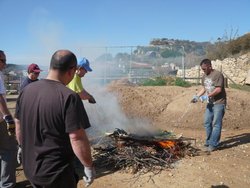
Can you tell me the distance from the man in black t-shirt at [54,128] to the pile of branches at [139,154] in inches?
113

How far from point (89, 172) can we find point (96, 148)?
134 inches

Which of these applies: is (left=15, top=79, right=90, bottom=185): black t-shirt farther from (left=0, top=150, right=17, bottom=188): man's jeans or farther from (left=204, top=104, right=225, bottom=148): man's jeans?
(left=204, top=104, right=225, bottom=148): man's jeans

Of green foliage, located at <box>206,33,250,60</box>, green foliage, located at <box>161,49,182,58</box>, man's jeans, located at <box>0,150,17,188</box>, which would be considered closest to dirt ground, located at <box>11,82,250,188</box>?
man's jeans, located at <box>0,150,17,188</box>

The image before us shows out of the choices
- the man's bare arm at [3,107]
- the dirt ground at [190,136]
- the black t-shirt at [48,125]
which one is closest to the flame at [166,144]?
the dirt ground at [190,136]

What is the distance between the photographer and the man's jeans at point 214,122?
6.70 m

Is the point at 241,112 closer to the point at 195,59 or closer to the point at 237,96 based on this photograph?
the point at 237,96

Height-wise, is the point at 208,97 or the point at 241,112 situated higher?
the point at 208,97

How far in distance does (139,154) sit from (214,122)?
6.64 feet

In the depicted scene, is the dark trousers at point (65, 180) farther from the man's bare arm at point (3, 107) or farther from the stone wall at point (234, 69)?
the stone wall at point (234, 69)

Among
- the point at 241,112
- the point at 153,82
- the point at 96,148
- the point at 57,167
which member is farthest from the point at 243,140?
the point at 153,82

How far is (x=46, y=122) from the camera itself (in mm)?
2609

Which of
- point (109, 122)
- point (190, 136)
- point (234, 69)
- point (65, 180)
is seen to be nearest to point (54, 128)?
point (65, 180)

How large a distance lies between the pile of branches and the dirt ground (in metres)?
0.16

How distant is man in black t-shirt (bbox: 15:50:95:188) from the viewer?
A: 8.35 ft
